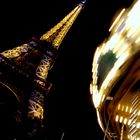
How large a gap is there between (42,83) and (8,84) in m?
2.07

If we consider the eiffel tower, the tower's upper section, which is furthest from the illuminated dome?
the tower's upper section

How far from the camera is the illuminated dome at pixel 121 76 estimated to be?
2.44 metres

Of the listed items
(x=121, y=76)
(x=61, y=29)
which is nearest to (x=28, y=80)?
(x=61, y=29)

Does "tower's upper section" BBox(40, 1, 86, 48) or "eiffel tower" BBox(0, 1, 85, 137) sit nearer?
"eiffel tower" BBox(0, 1, 85, 137)

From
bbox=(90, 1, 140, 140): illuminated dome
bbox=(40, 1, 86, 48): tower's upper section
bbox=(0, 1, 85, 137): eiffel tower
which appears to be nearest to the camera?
bbox=(90, 1, 140, 140): illuminated dome

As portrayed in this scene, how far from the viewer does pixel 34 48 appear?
68.1 ft

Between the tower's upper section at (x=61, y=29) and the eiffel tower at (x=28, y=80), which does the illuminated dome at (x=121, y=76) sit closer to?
the eiffel tower at (x=28, y=80)

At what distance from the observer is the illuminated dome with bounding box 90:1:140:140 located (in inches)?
96.2

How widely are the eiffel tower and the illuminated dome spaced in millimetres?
11978

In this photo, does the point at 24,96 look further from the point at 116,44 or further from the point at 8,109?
the point at 116,44

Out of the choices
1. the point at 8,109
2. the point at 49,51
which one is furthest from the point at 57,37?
Answer: the point at 8,109

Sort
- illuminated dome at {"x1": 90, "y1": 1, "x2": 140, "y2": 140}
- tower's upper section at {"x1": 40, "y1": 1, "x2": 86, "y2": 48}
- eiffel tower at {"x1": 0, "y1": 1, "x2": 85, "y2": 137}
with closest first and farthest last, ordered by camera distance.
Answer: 1. illuminated dome at {"x1": 90, "y1": 1, "x2": 140, "y2": 140}
2. eiffel tower at {"x1": 0, "y1": 1, "x2": 85, "y2": 137}
3. tower's upper section at {"x1": 40, "y1": 1, "x2": 86, "y2": 48}

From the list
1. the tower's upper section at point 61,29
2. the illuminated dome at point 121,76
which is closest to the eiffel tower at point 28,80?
the tower's upper section at point 61,29

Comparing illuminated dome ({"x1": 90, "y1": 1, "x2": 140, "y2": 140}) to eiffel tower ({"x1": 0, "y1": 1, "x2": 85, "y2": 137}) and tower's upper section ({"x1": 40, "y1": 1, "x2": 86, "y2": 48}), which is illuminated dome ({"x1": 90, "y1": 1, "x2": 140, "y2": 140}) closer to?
eiffel tower ({"x1": 0, "y1": 1, "x2": 85, "y2": 137})
